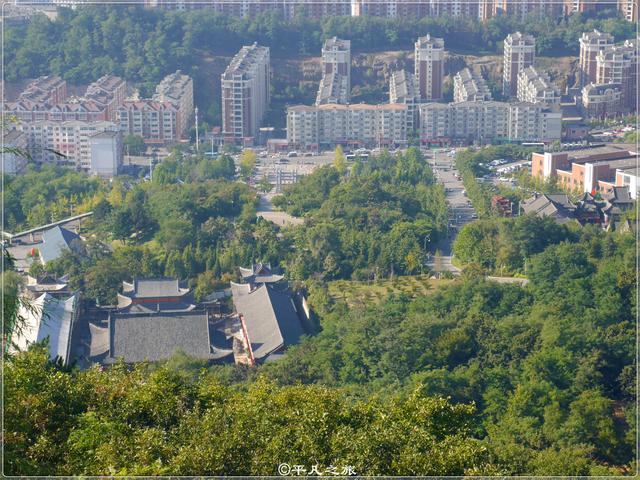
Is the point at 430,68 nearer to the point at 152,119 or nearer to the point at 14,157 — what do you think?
the point at 152,119

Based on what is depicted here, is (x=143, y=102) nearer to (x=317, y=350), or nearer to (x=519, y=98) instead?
(x=519, y=98)

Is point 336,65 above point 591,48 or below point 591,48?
below

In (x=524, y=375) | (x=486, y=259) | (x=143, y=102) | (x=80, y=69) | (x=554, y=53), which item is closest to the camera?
(x=524, y=375)

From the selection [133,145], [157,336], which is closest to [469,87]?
[133,145]

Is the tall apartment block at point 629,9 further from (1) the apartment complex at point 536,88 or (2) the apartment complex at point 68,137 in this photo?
(2) the apartment complex at point 68,137

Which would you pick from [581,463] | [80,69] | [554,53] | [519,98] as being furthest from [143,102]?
[581,463]

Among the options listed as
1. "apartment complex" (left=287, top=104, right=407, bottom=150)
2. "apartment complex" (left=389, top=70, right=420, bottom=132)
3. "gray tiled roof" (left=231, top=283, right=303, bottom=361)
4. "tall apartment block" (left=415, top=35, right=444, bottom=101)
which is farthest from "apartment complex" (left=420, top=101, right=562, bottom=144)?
"gray tiled roof" (left=231, top=283, right=303, bottom=361)

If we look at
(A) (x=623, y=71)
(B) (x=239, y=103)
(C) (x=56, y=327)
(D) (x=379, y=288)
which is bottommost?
(D) (x=379, y=288)

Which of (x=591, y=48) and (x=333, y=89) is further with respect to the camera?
(x=591, y=48)
